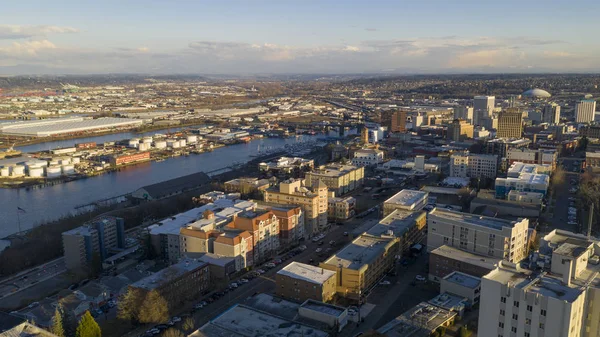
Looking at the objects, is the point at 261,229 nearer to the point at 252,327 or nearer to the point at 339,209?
the point at 339,209

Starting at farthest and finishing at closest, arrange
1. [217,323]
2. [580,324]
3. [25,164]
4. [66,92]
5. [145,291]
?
[66,92] → [25,164] → [145,291] → [217,323] → [580,324]

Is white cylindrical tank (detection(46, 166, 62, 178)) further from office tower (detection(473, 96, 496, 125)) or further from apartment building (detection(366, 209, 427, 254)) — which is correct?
office tower (detection(473, 96, 496, 125))

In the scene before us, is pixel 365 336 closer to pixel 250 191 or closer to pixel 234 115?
pixel 250 191

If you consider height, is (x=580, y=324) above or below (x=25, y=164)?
above

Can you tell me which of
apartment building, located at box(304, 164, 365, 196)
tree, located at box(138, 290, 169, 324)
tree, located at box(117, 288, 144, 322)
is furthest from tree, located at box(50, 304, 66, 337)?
apartment building, located at box(304, 164, 365, 196)

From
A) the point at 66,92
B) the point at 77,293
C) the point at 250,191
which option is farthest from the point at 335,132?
the point at 66,92

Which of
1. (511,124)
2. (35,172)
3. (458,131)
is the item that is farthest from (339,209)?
(511,124)

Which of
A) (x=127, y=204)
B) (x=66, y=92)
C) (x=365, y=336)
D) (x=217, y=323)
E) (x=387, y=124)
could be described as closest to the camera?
(x=365, y=336)
